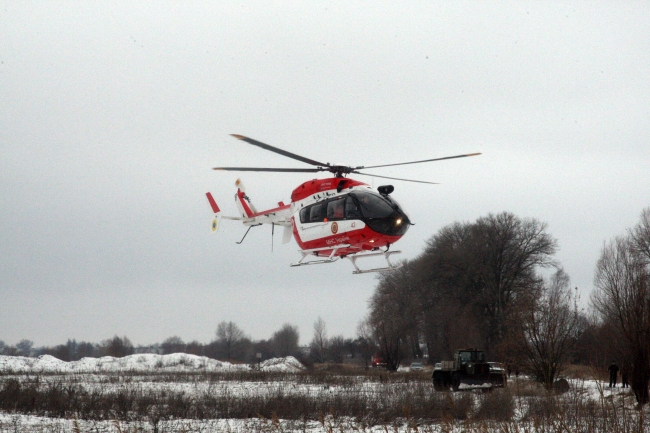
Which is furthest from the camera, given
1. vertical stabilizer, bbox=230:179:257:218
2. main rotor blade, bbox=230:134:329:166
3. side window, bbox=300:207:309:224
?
vertical stabilizer, bbox=230:179:257:218

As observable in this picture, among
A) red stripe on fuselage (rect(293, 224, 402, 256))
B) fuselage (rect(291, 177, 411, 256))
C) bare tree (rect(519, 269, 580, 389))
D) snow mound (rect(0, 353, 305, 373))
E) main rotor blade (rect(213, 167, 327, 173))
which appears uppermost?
main rotor blade (rect(213, 167, 327, 173))

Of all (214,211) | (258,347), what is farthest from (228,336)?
(214,211)

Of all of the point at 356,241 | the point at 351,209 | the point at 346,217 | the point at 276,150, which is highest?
the point at 276,150

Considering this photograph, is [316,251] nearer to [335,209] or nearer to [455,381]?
[335,209]

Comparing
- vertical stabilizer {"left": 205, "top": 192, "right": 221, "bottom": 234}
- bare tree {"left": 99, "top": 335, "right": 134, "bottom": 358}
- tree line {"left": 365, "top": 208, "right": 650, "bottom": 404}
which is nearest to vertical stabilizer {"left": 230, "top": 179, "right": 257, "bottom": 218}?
vertical stabilizer {"left": 205, "top": 192, "right": 221, "bottom": 234}

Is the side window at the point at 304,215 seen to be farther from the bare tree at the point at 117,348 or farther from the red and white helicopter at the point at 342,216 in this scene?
the bare tree at the point at 117,348

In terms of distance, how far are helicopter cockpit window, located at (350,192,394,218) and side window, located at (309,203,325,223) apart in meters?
1.53

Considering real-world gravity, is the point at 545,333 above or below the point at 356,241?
below

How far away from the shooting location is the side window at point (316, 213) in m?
18.4

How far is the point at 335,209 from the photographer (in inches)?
702

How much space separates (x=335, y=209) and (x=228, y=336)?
59518 millimetres

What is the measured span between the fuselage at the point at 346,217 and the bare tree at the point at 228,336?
55307 millimetres

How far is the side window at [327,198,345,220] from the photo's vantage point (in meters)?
17.6

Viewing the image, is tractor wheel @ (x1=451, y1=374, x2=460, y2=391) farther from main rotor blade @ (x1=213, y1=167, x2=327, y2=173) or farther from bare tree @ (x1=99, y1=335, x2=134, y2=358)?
bare tree @ (x1=99, y1=335, x2=134, y2=358)
